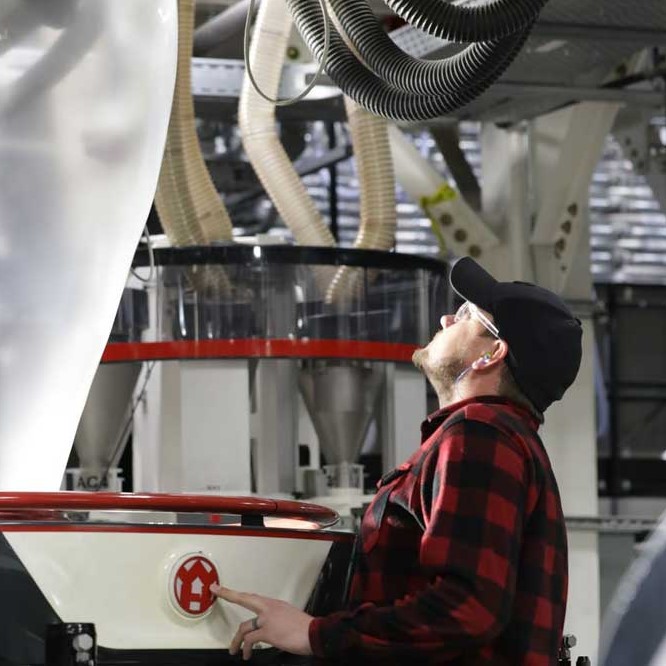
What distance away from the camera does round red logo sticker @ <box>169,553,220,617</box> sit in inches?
76.3

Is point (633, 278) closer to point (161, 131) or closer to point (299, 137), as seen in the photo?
point (299, 137)

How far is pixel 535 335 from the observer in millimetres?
2078

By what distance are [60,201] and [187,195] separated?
81.5 inches

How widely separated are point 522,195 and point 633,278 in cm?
567

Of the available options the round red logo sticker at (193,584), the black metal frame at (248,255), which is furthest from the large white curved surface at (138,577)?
the black metal frame at (248,255)

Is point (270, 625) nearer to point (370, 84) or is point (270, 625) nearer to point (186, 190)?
point (370, 84)

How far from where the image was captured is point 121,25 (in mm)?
2379

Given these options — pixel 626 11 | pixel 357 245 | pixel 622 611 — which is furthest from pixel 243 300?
pixel 622 611

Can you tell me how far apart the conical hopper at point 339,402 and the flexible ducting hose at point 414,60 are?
1571 mm

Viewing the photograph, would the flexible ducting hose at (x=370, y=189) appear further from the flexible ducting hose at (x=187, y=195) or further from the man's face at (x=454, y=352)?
the man's face at (x=454, y=352)

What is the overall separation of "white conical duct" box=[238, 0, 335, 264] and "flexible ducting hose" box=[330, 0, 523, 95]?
118cm

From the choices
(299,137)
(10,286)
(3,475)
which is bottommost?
(3,475)

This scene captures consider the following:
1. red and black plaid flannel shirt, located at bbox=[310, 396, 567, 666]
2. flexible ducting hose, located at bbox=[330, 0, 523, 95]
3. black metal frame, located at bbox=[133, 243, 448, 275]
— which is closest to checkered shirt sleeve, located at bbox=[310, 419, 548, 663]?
red and black plaid flannel shirt, located at bbox=[310, 396, 567, 666]

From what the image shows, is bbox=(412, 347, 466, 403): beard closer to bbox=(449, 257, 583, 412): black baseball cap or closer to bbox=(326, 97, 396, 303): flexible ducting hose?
bbox=(449, 257, 583, 412): black baseball cap
